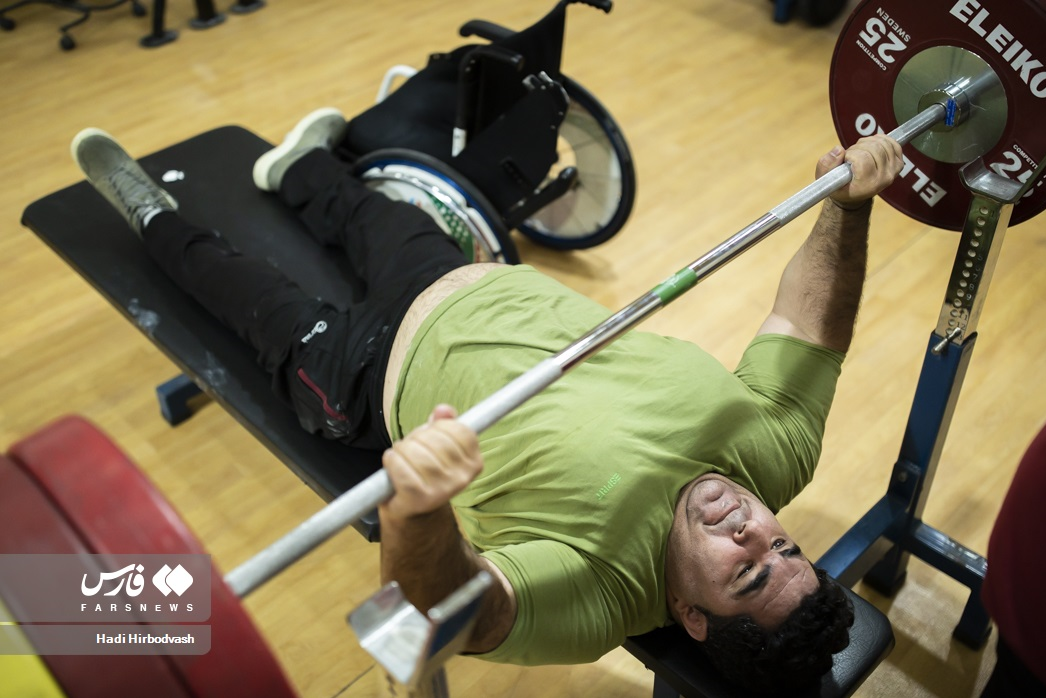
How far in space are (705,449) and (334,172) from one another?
1347 millimetres

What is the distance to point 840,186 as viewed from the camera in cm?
163

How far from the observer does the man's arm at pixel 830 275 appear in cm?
175

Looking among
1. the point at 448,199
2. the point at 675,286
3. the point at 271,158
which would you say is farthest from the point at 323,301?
the point at 675,286

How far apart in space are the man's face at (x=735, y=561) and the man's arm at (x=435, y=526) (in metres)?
0.33

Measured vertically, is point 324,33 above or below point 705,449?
below

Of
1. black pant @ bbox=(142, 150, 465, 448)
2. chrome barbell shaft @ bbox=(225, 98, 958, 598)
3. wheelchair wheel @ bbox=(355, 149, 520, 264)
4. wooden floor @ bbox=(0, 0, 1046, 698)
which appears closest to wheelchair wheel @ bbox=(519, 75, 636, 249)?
wooden floor @ bbox=(0, 0, 1046, 698)

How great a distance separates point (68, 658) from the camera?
944 mm

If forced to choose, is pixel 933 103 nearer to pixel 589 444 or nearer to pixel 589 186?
pixel 589 444

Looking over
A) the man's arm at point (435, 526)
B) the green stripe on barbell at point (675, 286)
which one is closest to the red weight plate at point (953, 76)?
the green stripe on barbell at point (675, 286)

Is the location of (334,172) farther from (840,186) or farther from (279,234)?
(840,186)

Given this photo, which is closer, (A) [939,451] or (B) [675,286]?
(B) [675,286]

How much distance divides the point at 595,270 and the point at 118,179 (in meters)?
1.40

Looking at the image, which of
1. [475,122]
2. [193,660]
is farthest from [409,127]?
[193,660]

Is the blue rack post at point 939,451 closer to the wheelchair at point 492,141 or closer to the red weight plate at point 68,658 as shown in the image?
the wheelchair at point 492,141
